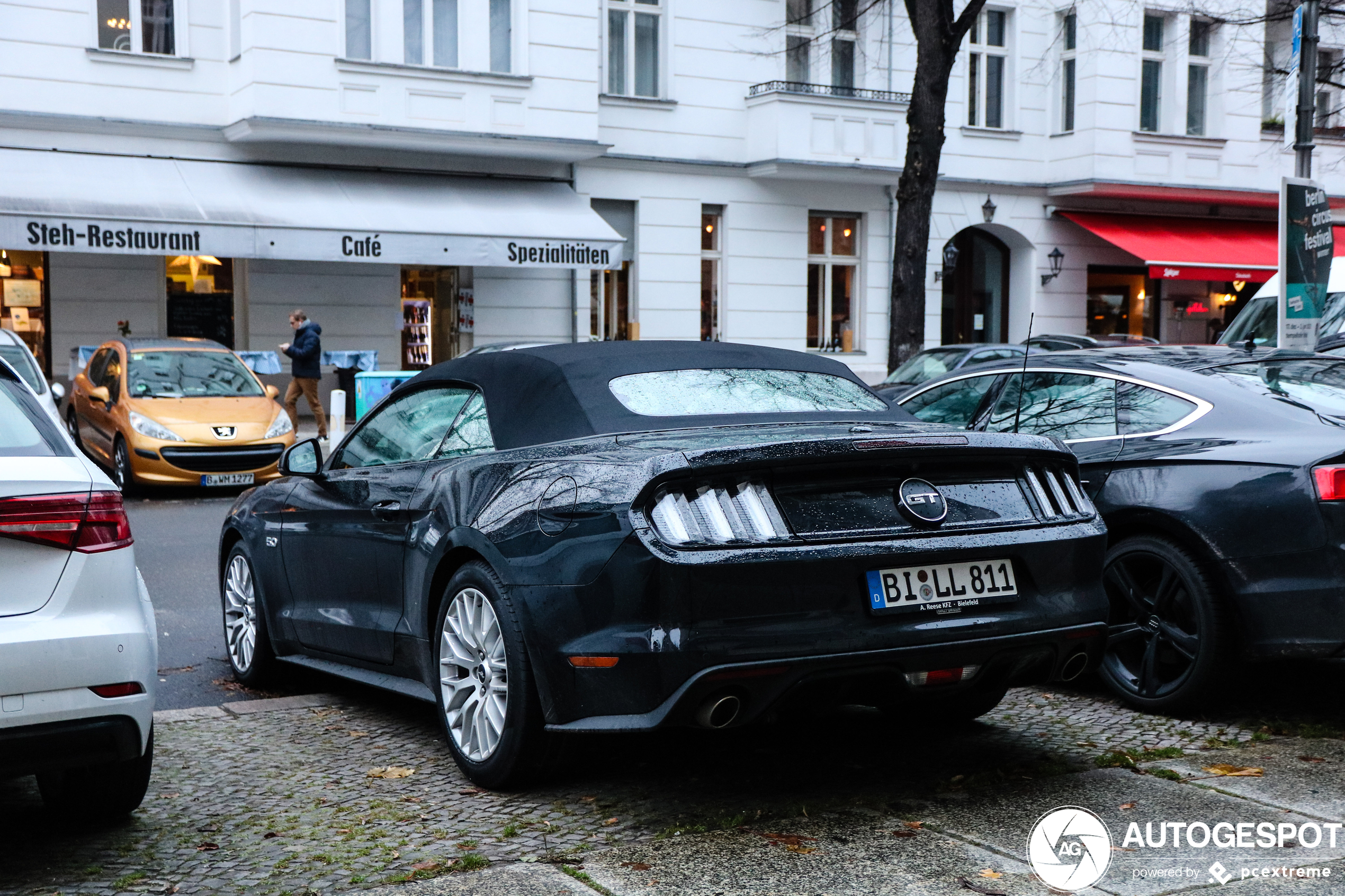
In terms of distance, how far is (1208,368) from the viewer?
620 centimetres

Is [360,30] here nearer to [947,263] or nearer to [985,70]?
[947,263]

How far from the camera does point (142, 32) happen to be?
20750 millimetres

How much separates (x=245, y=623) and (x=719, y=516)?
10.5ft

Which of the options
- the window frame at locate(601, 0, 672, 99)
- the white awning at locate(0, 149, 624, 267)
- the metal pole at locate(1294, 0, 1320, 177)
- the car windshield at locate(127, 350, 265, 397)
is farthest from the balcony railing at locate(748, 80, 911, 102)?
the metal pole at locate(1294, 0, 1320, 177)

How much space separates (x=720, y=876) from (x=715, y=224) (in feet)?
71.8

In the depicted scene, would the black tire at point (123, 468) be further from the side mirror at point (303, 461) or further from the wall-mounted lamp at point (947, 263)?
the wall-mounted lamp at point (947, 263)

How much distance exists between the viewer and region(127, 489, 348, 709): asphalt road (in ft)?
21.2

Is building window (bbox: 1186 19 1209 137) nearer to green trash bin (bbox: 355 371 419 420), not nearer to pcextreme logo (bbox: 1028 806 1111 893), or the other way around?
green trash bin (bbox: 355 371 419 420)

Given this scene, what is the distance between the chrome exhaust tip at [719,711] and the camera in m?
4.07

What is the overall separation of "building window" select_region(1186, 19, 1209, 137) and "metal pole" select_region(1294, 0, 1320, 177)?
16.4m

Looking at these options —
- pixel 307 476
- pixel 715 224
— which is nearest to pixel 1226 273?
pixel 715 224

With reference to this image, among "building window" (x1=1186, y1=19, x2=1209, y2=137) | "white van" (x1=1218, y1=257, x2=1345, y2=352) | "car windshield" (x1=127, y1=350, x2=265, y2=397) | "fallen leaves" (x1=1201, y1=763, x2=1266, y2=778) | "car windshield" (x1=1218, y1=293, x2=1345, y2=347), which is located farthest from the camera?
"building window" (x1=1186, y1=19, x2=1209, y2=137)

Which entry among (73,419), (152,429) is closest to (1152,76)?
(73,419)

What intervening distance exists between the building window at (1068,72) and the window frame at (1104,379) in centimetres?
2206
